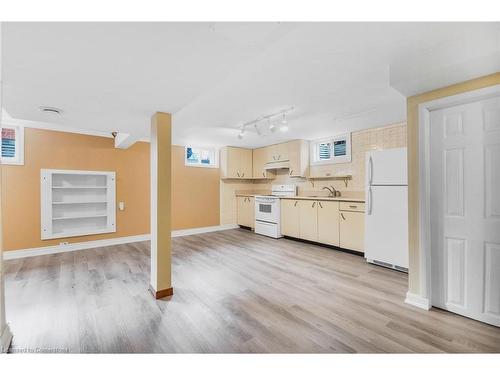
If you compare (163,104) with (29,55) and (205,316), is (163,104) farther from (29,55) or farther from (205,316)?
(205,316)

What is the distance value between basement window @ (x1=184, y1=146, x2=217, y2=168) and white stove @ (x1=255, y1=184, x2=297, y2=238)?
1625 millimetres

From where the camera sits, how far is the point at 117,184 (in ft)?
15.1

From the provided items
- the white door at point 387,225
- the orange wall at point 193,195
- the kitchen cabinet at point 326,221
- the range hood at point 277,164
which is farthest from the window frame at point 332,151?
the orange wall at point 193,195

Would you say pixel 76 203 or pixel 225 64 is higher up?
pixel 225 64

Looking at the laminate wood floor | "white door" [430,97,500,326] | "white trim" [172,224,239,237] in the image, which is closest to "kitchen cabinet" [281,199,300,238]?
the laminate wood floor

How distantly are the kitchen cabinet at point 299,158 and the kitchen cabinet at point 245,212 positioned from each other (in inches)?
54.6

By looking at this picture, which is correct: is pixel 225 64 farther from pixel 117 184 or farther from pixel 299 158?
pixel 117 184

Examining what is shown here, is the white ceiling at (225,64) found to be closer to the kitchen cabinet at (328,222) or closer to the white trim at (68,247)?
the kitchen cabinet at (328,222)

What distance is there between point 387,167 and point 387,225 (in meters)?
0.81

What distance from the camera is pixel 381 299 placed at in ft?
7.43

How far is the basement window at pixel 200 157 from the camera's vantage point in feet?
18.5

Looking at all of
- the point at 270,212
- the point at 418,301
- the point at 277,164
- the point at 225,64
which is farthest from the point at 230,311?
the point at 277,164

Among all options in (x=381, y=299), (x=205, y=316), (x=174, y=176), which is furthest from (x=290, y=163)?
(x=205, y=316)

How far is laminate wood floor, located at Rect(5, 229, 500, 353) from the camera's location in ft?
5.30
